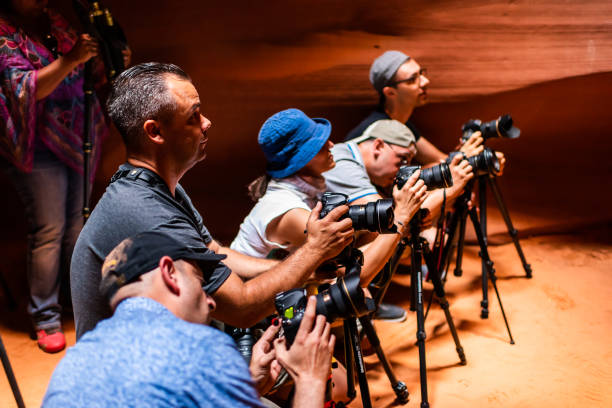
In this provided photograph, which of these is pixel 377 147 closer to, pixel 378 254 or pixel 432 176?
pixel 432 176

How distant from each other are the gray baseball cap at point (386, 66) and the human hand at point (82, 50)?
164 centimetres

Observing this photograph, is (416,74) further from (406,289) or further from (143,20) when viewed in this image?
(143,20)

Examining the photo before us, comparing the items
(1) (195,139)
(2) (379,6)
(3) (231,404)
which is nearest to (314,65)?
(2) (379,6)

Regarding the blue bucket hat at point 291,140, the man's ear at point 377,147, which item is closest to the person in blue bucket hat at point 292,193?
the blue bucket hat at point 291,140

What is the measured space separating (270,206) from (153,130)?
0.72m

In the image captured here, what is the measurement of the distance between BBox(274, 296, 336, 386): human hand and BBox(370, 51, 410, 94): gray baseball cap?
2.21 metres

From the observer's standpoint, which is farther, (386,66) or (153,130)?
(386,66)

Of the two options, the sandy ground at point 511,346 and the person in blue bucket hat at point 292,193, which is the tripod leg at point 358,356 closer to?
the person in blue bucket hat at point 292,193

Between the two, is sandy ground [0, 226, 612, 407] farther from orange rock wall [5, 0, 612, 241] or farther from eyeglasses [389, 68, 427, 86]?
eyeglasses [389, 68, 427, 86]

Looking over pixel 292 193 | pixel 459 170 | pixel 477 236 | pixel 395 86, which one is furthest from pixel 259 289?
pixel 395 86

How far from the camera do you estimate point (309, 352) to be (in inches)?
46.1

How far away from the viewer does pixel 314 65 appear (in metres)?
3.25

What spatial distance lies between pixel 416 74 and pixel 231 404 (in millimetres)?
2698

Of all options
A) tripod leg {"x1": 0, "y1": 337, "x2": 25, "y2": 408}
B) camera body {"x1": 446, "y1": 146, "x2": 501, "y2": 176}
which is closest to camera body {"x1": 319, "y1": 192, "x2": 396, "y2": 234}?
camera body {"x1": 446, "y1": 146, "x2": 501, "y2": 176}
